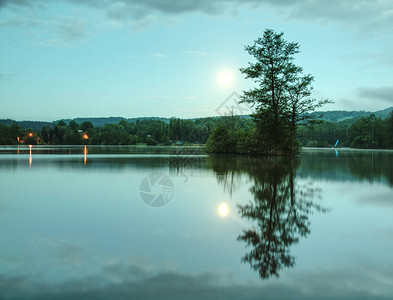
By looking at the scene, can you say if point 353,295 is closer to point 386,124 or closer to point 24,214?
point 24,214

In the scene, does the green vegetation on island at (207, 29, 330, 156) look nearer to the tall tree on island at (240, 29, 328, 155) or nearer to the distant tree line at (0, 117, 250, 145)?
the tall tree on island at (240, 29, 328, 155)

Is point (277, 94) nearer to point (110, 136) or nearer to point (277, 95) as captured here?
point (277, 95)

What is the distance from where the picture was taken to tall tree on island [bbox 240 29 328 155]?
111 ft

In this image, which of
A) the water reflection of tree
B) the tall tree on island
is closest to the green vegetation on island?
the tall tree on island

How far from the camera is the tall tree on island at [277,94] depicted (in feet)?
111

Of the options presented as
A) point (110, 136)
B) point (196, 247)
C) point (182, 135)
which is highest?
point (182, 135)

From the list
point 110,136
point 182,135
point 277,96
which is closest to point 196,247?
point 277,96

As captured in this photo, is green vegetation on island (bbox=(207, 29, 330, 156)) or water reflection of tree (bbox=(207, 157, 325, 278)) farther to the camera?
green vegetation on island (bbox=(207, 29, 330, 156))

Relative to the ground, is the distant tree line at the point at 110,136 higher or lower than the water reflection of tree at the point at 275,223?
higher

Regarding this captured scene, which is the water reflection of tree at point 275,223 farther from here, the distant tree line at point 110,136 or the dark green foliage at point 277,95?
the distant tree line at point 110,136

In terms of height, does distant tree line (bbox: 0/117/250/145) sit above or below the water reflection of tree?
above

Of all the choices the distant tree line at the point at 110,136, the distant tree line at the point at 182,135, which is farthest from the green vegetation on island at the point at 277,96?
the distant tree line at the point at 110,136

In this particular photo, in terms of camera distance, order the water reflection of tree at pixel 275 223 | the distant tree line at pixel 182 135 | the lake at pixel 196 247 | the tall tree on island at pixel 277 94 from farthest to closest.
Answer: the distant tree line at pixel 182 135
the tall tree on island at pixel 277 94
the water reflection of tree at pixel 275 223
the lake at pixel 196 247

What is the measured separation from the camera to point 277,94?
115 feet
